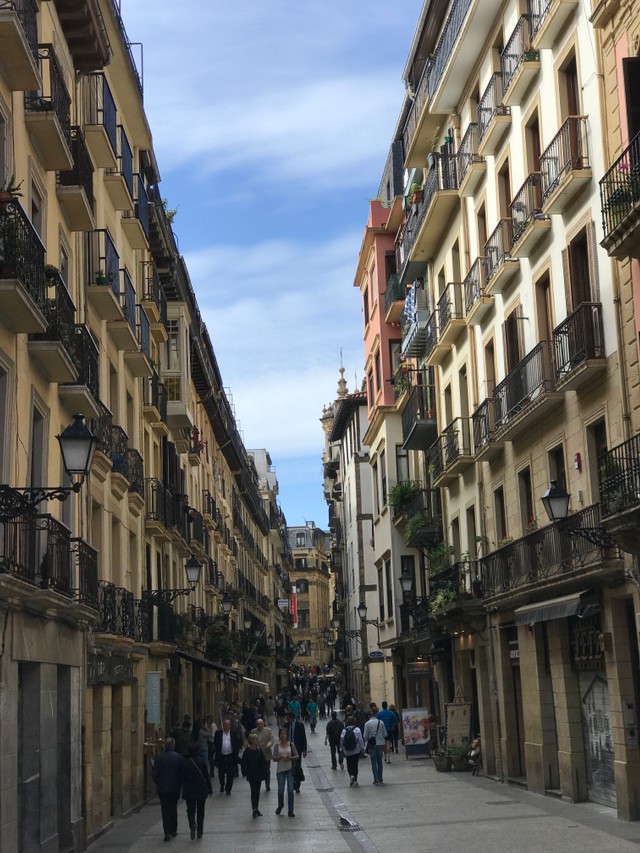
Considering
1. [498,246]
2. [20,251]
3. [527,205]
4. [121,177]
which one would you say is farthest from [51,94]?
[498,246]

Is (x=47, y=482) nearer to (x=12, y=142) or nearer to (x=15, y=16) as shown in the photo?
(x=12, y=142)

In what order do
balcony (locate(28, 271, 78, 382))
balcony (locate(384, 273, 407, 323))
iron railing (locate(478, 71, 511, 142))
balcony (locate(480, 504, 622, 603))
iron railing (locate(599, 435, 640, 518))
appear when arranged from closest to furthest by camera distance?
1. balcony (locate(28, 271, 78, 382))
2. iron railing (locate(599, 435, 640, 518))
3. balcony (locate(480, 504, 622, 603))
4. iron railing (locate(478, 71, 511, 142))
5. balcony (locate(384, 273, 407, 323))

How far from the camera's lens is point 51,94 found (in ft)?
57.0

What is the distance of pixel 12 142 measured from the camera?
15.4m

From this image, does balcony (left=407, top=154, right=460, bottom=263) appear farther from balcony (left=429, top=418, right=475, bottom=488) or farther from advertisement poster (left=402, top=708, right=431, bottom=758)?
advertisement poster (left=402, top=708, right=431, bottom=758)

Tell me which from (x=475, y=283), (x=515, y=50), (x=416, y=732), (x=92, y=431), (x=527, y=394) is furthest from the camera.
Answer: (x=416, y=732)

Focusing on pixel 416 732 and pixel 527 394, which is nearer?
pixel 527 394

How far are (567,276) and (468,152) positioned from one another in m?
8.73

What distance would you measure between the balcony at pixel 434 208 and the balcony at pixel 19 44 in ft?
54.2

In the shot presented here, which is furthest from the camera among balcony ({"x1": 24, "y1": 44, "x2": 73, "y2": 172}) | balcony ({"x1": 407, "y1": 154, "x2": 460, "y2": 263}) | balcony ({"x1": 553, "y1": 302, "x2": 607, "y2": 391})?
balcony ({"x1": 407, "y1": 154, "x2": 460, "y2": 263})

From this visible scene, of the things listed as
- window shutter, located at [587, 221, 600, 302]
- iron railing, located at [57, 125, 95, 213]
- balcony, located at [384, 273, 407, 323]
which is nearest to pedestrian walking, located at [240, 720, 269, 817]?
window shutter, located at [587, 221, 600, 302]

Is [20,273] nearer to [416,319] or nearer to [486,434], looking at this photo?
[486,434]

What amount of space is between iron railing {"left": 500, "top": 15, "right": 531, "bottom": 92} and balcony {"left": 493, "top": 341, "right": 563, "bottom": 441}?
19.0ft

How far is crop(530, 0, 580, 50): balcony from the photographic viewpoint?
21.1m
